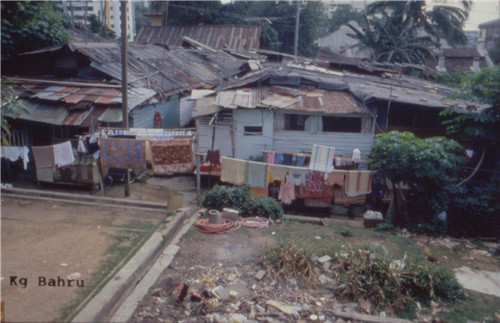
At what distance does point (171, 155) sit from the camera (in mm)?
10562

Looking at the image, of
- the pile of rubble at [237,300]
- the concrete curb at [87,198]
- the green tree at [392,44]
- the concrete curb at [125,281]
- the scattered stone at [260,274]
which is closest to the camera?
the concrete curb at [125,281]

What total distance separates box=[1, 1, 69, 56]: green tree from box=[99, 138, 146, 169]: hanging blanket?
721 cm

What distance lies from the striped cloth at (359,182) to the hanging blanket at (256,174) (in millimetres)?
2575

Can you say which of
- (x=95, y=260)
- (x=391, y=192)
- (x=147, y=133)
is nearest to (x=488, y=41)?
(x=391, y=192)

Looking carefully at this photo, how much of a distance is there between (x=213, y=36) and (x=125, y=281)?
2605 cm

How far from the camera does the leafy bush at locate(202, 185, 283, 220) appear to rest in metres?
10.2

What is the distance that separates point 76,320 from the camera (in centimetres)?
493

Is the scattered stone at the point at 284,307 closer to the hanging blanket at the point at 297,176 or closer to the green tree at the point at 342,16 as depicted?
the hanging blanket at the point at 297,176

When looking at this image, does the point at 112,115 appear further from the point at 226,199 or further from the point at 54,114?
the point at 226,199

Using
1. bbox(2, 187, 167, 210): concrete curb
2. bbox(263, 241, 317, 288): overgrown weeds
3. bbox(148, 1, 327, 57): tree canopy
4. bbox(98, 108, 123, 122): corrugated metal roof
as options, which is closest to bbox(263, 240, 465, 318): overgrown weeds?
bbox(263, 241, 317, 288): overgrown weeds

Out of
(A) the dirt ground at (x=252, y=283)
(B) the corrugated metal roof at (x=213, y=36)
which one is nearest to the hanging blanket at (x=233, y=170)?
(A) the dirt ground at (x=252, y=283)

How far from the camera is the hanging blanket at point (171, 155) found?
1044 centimetres

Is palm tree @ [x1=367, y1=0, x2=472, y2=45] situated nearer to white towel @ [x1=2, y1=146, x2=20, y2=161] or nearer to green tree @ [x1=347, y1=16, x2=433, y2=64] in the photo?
green tree @ [x1=347, y1=16, x2=433, y2=64]

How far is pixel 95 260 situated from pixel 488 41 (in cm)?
5691
